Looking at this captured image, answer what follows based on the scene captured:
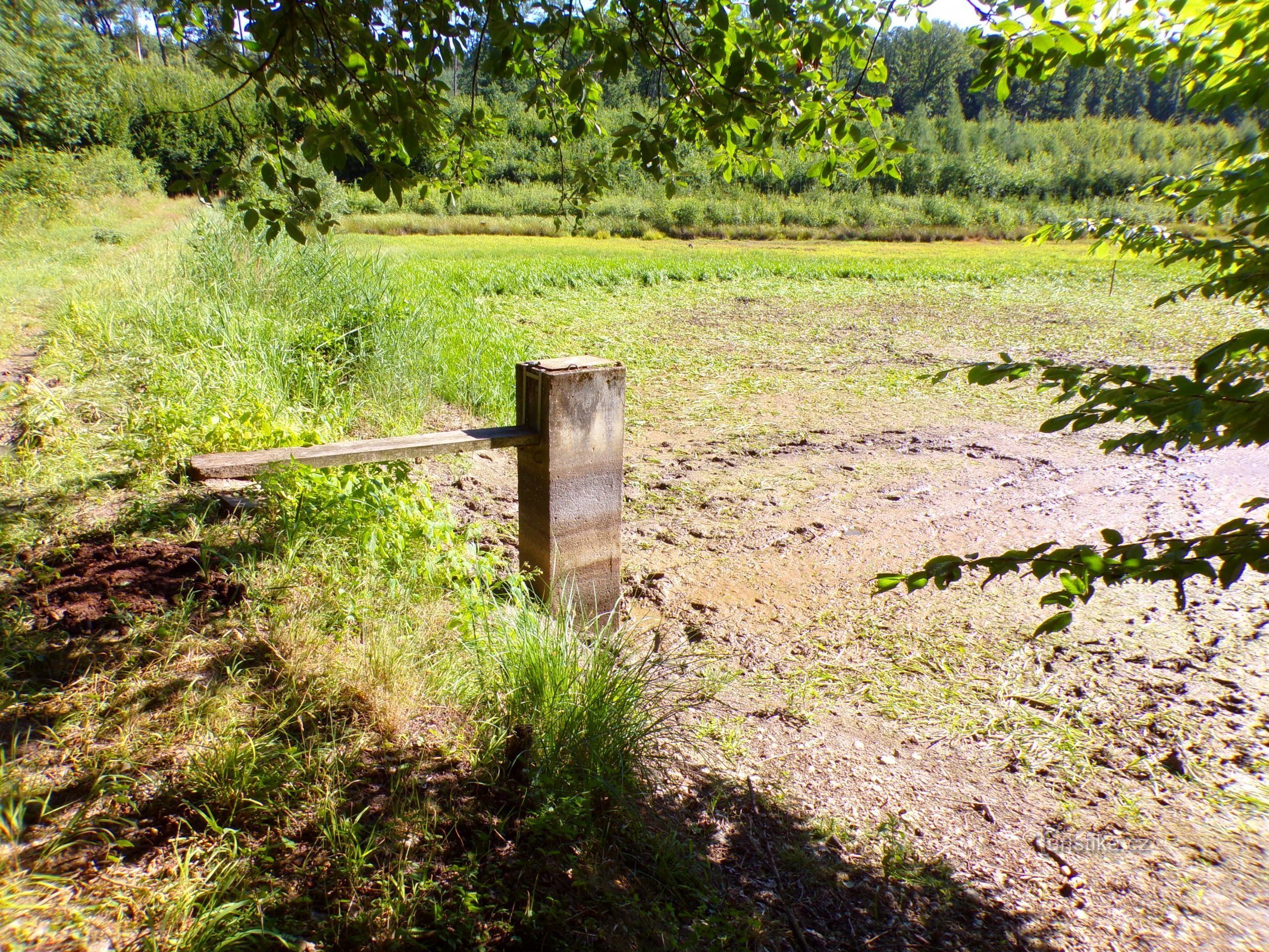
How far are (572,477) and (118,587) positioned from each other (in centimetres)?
174

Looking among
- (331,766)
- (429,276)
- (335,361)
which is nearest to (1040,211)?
(429,276)

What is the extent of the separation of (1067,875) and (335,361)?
6.18 metres

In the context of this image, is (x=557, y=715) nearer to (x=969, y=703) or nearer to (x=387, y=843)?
(x=387, y=843)

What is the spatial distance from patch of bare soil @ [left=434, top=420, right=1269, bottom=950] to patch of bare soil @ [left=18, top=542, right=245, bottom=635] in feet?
6.26

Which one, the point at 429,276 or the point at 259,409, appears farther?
the point at 429,276

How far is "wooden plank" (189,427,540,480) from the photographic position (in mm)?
3225

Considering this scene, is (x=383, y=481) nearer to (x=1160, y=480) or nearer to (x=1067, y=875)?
(x=1067, y=875)

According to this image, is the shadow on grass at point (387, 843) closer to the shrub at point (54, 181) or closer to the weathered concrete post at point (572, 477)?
the weathered concrete post at point (572, 477)

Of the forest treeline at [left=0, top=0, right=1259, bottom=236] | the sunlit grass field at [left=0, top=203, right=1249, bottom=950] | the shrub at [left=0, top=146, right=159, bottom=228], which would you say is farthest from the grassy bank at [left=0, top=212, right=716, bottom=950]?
the shrub at [left=0, top=146, right=159, bottom=228]

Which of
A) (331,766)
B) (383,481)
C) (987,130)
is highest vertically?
(987,130)

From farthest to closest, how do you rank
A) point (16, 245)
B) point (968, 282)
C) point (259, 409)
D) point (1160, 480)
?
point (968, 282), point (16, 245), point (1160, 480), point (259, 409)

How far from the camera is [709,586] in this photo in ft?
16.0

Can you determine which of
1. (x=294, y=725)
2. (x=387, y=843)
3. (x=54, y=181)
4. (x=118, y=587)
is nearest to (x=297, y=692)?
(x=294, y=725)

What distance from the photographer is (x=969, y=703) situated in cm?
375
